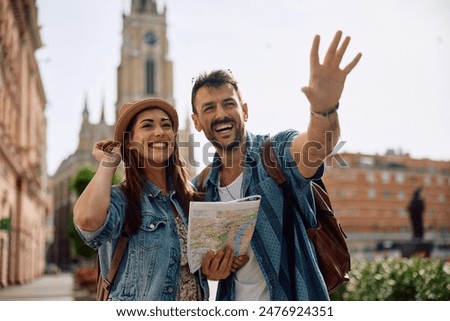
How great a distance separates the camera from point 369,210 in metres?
30.2

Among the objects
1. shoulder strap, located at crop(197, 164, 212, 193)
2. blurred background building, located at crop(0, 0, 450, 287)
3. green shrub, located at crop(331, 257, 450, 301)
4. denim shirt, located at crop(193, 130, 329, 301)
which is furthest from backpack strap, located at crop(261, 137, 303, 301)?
green shrub, located at crop(331, 257, 450, 301)

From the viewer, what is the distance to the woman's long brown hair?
82.9 inches

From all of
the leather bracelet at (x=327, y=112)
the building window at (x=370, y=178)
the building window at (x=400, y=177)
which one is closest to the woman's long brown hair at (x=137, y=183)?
the leather bracelet at (x=327, y=112)

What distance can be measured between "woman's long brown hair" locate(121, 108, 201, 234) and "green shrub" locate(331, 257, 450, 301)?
108 inches

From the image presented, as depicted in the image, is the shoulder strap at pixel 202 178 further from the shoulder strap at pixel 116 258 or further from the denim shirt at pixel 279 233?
the shoulder strap at pixel 116 258

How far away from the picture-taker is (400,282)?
193 inches

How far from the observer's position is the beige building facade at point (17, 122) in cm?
1134

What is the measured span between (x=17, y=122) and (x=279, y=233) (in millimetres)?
12781

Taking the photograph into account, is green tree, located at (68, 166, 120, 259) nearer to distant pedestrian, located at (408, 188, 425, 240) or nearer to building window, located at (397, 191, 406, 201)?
distant pedestrian, located at (408, 188, 425, 240)

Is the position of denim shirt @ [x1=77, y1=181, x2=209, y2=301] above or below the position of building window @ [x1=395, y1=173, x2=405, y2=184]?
below

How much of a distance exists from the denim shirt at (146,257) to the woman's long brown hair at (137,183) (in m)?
0.02

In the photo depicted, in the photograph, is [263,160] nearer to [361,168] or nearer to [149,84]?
[149,84]

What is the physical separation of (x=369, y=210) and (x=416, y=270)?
1023 inches
